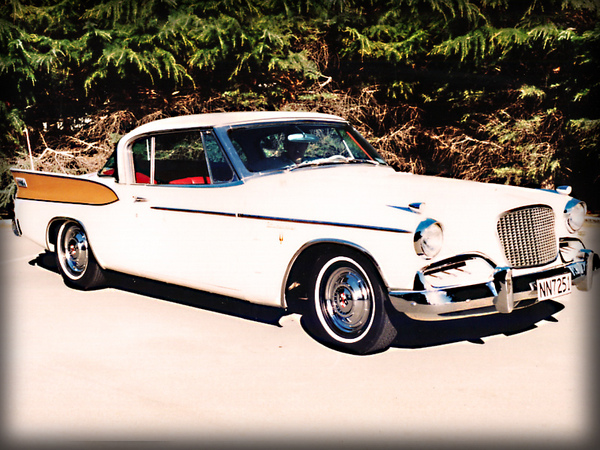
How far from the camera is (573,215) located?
5059mm

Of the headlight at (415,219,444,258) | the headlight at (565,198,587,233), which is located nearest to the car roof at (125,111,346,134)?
the headlight at (415,219,444,258)

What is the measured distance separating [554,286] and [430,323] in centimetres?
96

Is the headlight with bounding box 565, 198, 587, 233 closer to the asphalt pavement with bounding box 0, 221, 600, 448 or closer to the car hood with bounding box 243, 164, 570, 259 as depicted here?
the car hood with bounding box 243, 164, 570, 259

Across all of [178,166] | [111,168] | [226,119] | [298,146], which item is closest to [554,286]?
[298,146]

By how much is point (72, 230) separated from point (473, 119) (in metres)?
9.87

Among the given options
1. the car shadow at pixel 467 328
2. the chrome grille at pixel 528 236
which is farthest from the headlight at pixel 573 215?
the car shadow at pixel 467 328

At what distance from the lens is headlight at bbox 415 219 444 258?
13.1ft

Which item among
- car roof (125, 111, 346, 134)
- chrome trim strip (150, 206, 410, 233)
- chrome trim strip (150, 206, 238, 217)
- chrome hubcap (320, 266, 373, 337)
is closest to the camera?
chrome trim strip (150, 206, 410, 233)

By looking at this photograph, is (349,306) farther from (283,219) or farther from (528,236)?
(528,236)

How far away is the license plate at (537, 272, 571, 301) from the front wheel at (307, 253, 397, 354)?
104 cm

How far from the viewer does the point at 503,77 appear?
1366 centimetres

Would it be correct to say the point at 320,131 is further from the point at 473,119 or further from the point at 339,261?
the point at 473,119

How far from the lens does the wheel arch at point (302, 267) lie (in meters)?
4.38

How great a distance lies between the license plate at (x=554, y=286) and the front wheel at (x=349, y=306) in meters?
1.04
